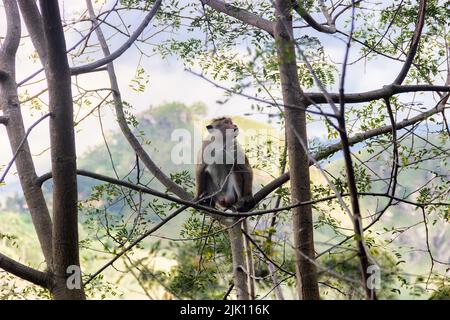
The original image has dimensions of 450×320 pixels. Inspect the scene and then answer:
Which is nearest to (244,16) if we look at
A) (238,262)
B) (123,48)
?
(123,48)

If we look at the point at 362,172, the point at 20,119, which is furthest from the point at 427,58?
the point at 20,119

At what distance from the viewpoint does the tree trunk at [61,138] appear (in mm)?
3451

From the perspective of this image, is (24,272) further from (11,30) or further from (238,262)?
(11,30)

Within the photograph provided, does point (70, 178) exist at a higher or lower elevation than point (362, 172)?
lower

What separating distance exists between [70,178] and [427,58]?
153 inches

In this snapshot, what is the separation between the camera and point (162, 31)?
6430 mm

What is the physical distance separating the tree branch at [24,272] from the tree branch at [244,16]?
7.87 ft

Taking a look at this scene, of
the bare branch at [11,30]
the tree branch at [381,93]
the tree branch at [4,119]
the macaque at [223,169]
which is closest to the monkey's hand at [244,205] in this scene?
the macaque at [223,169]

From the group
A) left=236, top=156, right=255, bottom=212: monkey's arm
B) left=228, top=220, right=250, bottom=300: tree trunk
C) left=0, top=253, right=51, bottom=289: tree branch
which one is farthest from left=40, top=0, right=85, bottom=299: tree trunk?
left=236, top=156, right=255, bottom=212: monkey's arm

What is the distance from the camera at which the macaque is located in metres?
6.20
